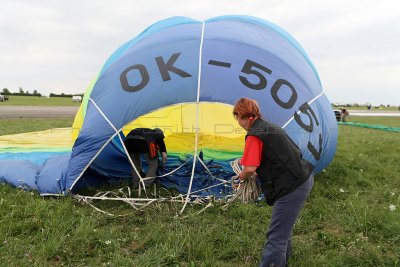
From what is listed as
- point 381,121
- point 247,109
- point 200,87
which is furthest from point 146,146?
point 381,121

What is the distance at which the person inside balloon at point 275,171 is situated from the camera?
2.40 meters

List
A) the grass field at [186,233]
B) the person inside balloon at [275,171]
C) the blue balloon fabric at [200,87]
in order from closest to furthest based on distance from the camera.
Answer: the person inside balloon at [275,171] < the grass field at [186,233] < the blue balloon fabric at [200,87]

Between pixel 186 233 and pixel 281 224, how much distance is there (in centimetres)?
92

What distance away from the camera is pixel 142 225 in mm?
3348

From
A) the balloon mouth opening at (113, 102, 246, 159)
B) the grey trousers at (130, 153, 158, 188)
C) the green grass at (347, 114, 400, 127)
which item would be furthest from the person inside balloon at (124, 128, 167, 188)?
the green grass at (347, 114, 400, 127)

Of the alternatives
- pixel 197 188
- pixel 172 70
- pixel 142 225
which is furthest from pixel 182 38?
pixel 142 225

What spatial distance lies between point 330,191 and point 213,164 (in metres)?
1.79

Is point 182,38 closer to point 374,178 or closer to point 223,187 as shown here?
point 223,187

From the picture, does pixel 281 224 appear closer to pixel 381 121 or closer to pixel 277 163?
pixel 277 163

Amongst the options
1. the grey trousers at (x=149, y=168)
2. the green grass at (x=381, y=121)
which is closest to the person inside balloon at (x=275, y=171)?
the grey trousers at (x=149, y=168)

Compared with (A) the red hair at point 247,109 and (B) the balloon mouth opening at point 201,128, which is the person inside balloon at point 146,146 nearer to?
(B) the balloon mouth opening at point 201,128

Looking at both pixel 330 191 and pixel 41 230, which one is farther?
pixel 330 191

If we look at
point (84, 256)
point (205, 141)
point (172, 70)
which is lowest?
point (84, 256)

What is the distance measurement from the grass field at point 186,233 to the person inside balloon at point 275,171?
406 mm
